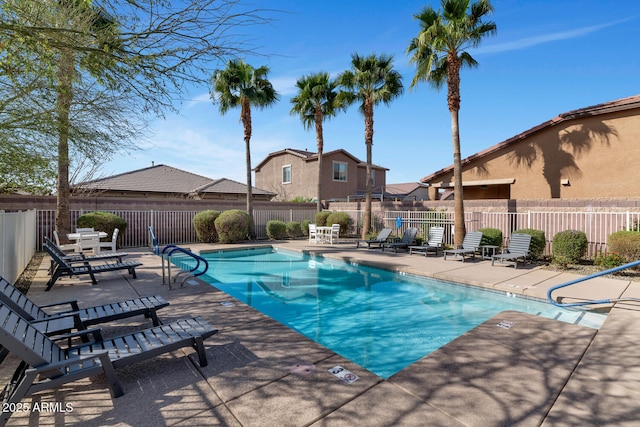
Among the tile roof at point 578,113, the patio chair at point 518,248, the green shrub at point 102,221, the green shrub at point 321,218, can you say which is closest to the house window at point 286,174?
the green shrub at point 321,218

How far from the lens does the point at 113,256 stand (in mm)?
8562

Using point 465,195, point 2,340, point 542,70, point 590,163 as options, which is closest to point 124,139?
point 2,340

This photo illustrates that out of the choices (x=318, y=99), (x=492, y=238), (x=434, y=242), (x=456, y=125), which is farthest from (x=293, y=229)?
(x=492, y=238)

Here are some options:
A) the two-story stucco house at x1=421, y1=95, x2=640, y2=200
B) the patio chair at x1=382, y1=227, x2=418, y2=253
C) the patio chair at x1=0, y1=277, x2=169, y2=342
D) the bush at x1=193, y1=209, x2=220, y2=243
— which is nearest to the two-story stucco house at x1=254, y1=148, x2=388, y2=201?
the bush at x1=193, y1=209, x2=220, y2=243

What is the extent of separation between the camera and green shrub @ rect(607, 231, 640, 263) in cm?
842

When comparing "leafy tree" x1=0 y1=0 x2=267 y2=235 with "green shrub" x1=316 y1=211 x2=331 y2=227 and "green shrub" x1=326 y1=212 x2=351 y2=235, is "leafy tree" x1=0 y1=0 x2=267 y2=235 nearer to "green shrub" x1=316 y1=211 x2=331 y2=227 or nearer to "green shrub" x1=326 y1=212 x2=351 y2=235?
"green shrub" x1=326 y1=212 x2=351 y2=235

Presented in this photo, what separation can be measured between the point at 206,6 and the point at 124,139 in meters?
3.81

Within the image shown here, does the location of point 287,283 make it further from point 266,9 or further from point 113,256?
point 266,9

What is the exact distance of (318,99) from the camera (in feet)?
63.0

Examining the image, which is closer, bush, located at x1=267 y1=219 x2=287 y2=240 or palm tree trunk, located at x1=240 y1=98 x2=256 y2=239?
palm tree trunk, located at x1=240 y1=98 x2=256 y2=239

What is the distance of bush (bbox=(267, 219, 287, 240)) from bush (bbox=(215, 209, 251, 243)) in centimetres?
212

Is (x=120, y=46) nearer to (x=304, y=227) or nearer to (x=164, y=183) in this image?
(x=304, y=227)

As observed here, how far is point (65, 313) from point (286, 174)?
2796 cm

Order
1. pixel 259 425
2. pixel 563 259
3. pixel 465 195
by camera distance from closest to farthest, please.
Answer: pixel 259 425, pixel 563 259, pixel 465 195
